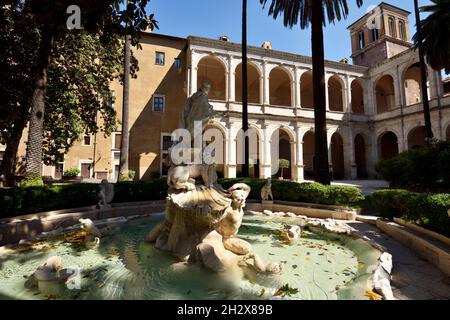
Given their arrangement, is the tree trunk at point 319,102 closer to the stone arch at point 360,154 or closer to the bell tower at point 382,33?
the stone arch at point 360,154

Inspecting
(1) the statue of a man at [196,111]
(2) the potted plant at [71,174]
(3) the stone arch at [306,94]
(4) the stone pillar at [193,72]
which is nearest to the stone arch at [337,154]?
(3) the stone arch at [306,94]

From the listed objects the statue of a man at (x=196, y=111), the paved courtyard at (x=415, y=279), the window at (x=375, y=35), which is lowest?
the paved courtyard at (x=415, y=279)

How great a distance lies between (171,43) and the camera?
26453 millimetres

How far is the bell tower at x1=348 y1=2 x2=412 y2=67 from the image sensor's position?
99.9 ft

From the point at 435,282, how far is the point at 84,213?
25.2 feet

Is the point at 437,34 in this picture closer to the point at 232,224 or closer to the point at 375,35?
the point at 375,35

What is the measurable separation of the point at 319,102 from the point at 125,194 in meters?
8.50

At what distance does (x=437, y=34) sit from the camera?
16.8m

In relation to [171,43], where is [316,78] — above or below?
below

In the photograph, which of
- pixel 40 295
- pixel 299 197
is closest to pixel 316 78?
pixel 299 197

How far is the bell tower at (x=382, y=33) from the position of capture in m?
30.5

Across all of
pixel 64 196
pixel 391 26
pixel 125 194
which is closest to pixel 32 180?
pixel 64 196

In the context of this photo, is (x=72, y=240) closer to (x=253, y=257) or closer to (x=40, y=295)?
(x=40, y=295)

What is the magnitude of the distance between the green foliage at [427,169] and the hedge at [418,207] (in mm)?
5609
